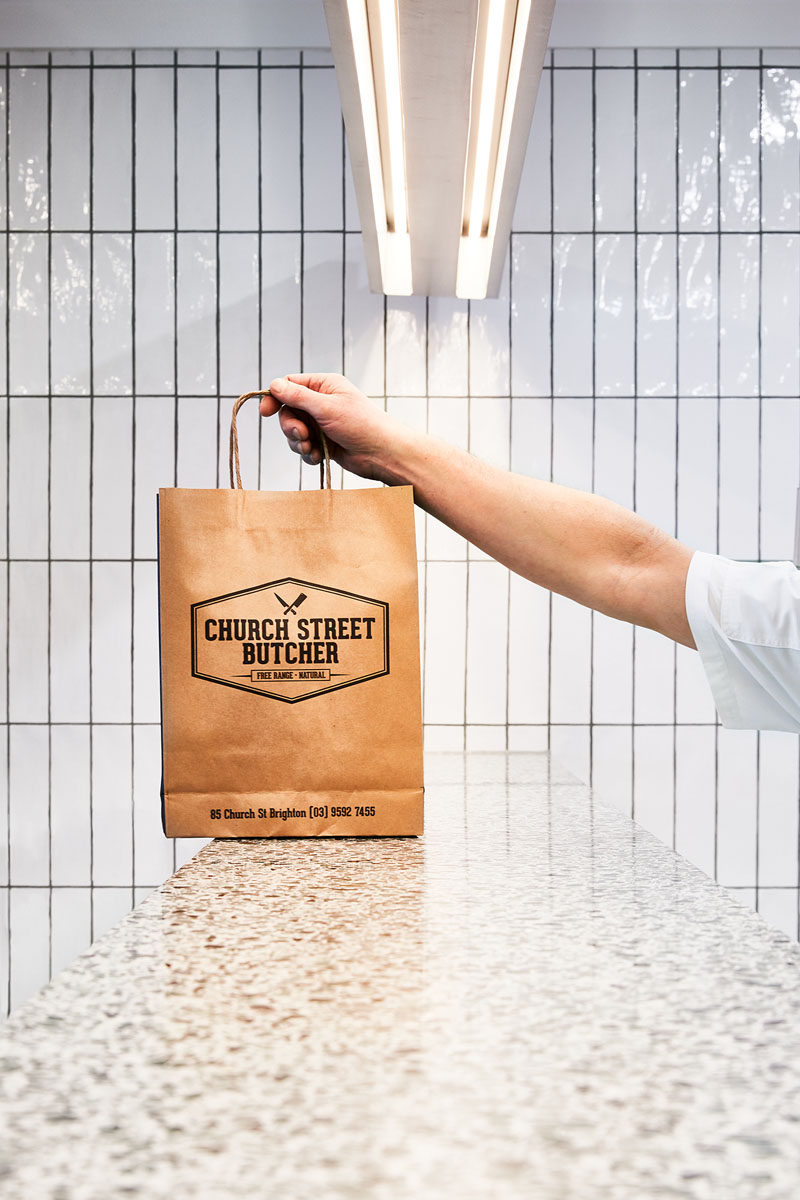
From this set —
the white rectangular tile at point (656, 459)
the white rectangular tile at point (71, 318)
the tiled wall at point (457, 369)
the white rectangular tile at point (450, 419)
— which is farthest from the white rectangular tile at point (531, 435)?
the white rectangular tile at point (71, 318)

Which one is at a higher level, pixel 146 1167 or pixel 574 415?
pixel 574 415

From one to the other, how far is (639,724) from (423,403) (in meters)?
0.95

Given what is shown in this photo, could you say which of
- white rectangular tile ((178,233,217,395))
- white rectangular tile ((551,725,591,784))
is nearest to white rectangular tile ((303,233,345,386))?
white rectangular tile ((178,233,217,395))

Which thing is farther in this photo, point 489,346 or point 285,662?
point 489,346

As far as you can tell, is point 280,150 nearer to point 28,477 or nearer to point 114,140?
point 114,140

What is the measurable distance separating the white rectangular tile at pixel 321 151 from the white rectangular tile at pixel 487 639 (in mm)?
932

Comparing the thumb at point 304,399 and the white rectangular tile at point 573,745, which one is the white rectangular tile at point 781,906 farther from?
the thumb at point 304,399

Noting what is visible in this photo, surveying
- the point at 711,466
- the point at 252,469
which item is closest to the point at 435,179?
the point at 252,469

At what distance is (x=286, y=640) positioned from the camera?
832 mm

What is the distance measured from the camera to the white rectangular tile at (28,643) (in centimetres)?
229

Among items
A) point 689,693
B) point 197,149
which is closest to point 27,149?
point 197,149

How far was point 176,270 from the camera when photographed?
2281 millimetres

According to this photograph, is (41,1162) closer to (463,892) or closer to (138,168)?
(463,892)

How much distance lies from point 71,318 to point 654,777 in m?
1.83
